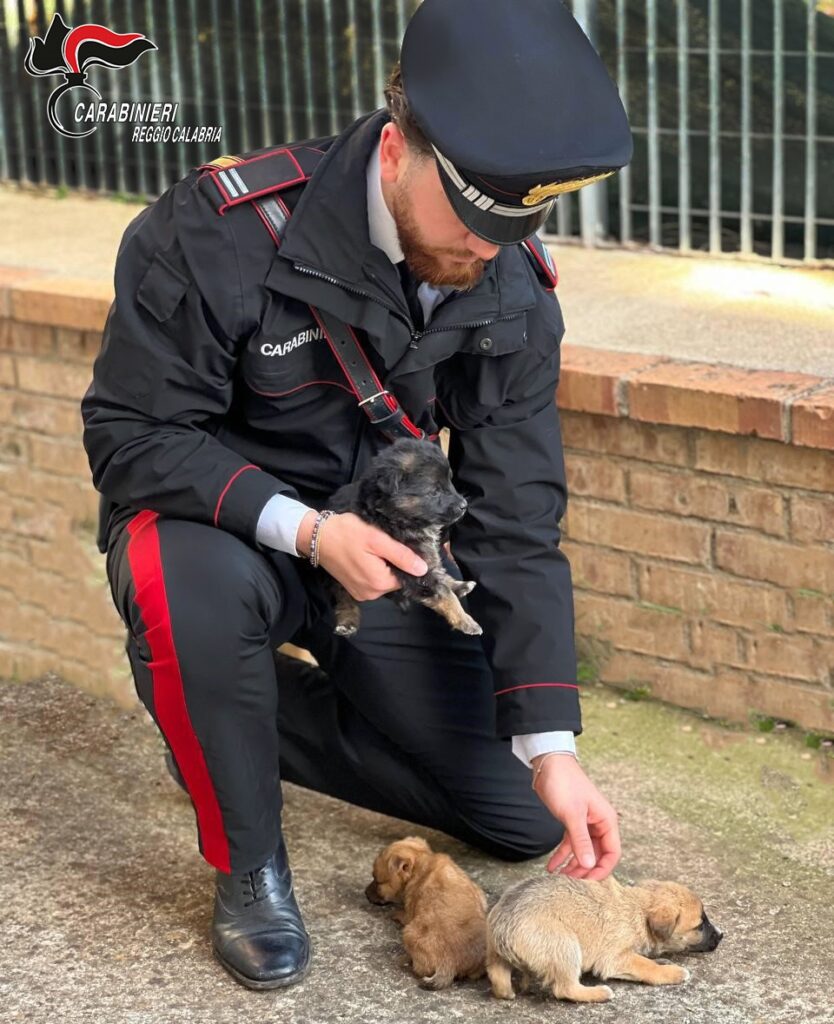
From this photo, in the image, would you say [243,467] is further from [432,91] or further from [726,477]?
[726,477]

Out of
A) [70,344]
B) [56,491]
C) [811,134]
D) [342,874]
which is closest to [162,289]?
[342,874]

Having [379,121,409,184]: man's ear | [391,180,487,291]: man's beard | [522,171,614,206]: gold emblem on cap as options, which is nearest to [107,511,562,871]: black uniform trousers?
[391,180,487,291]: man's beard

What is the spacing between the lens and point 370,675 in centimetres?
337

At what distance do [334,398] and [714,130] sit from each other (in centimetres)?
264

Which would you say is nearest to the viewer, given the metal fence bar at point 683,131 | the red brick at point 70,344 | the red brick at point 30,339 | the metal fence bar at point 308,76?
the metal fence bar at point 683,131

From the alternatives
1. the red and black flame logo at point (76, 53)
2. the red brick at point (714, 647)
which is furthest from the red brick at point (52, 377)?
the red brick at point (714, 647)

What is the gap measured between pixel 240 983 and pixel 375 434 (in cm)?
114

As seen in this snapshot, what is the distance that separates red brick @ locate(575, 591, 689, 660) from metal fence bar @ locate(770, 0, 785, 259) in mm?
1576

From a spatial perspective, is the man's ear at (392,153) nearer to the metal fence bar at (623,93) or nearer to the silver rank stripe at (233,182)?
the silver rank stripe at (233,182)

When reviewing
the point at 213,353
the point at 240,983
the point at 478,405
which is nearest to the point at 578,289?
the point at 478,405

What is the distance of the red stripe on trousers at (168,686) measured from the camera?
9.59 feet

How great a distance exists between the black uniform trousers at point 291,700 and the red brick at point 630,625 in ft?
3.16

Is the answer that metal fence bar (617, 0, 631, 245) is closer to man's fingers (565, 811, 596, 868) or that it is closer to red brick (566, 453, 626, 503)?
red brick (566, 453, 626, 503)

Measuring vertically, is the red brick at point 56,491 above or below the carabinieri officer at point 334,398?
below
